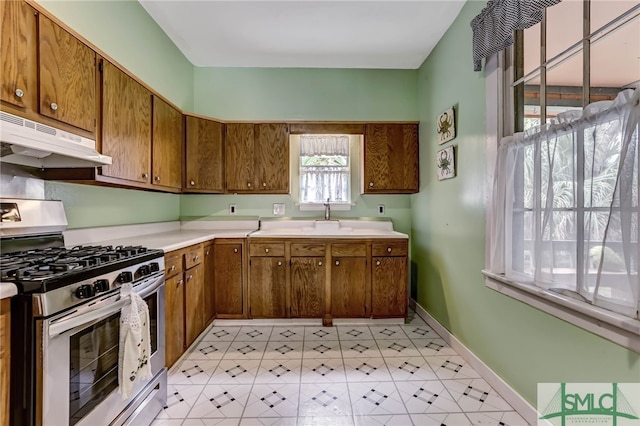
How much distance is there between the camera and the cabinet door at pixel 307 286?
3.02 meters

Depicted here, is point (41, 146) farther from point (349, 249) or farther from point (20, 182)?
point (349, 249)

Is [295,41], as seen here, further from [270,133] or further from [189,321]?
[189,321]

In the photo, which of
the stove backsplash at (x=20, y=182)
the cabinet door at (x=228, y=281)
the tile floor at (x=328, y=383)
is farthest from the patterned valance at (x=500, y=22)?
the stove backsplash at (x=20, y=182)

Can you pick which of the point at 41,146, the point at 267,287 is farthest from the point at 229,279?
the point at 41,146

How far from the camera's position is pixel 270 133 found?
3357mm

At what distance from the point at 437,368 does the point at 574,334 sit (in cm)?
107

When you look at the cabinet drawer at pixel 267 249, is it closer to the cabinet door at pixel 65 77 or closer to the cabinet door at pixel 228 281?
the cabinet door at pixel 228 281

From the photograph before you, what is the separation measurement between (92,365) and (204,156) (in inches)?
89.5

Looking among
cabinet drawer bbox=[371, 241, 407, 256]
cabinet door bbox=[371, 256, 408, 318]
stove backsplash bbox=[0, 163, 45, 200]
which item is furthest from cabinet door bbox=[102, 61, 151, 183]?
cabinet door bbox=[371, 256, 408, 318]

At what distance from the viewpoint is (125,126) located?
2061mm

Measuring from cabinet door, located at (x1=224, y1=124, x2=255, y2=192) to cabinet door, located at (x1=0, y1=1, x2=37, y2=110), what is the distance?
1955 mm

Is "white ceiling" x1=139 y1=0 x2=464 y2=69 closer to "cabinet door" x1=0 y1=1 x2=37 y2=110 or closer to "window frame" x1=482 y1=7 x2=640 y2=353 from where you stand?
"window frame" x1=482 y1=7 x2=640 y2=353

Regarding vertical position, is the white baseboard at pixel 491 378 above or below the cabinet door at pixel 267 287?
below

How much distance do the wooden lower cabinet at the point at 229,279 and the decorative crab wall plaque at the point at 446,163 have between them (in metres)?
2.04
